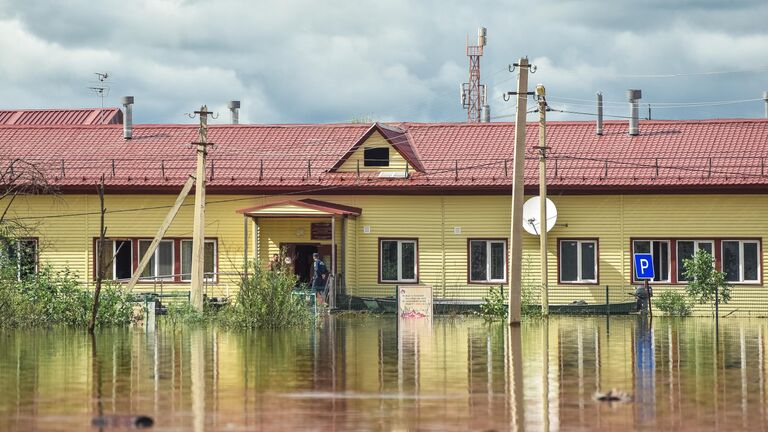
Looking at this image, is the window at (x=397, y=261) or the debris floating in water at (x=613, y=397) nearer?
the debris floating in water at (x=613, y=397)

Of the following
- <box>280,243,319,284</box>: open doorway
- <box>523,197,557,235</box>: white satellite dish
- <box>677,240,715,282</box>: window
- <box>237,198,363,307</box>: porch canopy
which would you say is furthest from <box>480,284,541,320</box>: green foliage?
<box>280,243,319,284</box>: open doorway

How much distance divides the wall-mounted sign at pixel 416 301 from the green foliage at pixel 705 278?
33.6ft

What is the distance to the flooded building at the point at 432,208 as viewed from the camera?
4544cm

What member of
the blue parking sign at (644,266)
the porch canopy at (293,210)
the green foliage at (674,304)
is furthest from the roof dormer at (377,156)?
the blue parking sign at (644,266)

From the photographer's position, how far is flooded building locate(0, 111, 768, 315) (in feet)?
149

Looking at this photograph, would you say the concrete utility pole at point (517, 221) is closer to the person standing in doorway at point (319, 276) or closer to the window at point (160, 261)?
the person standing in doorway at point (319, 276)

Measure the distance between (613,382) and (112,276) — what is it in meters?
31.5

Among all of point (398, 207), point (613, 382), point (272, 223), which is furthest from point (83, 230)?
point (613, 382)

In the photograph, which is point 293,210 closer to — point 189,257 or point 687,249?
point 189,257

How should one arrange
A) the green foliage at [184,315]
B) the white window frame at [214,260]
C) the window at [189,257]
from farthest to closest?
1. the window at [189,257]
2. the white window frame at [214,260]
3. the green foliage at [184,315]

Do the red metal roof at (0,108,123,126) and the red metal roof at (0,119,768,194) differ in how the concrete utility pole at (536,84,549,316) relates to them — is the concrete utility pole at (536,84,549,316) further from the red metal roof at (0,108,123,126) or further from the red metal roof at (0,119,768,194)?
the red metal roof at (0,108,123,126)

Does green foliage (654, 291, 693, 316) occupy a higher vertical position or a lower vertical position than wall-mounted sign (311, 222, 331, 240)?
lower

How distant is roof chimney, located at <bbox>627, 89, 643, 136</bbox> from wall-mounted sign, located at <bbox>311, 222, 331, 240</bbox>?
11.2 meters

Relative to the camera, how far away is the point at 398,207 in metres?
47.1
